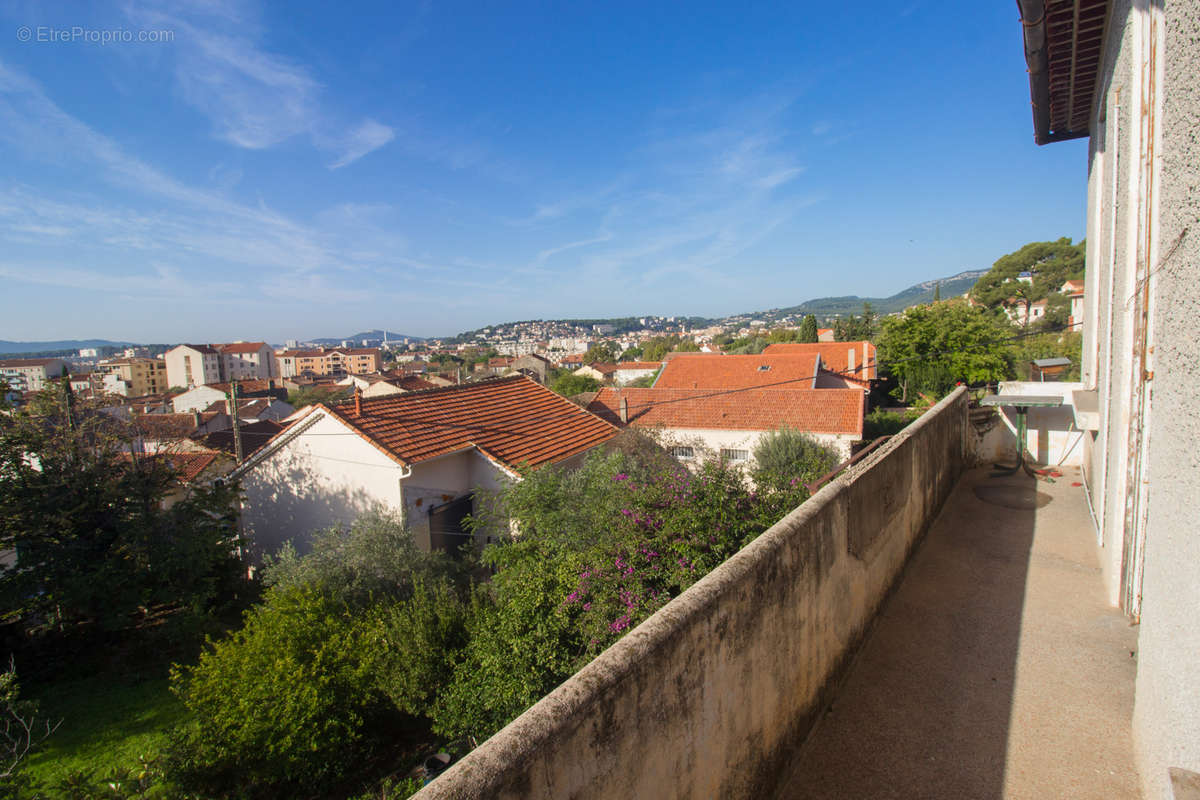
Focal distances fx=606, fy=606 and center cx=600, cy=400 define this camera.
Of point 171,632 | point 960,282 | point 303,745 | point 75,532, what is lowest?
point 171,632

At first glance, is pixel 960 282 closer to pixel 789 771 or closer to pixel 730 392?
pixel 730 392

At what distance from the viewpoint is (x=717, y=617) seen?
8.80 feet

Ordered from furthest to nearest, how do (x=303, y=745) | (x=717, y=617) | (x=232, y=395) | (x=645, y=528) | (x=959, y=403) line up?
(x=232, y=395) → (x=959, y=403) → (x=303, y=745) → (x=645, y=528) → (x=717, y=617)

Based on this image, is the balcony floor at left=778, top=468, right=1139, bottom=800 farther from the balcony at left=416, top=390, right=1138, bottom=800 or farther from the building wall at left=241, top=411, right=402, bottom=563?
the building wall at left=241, top=411, right=402, bottom=563

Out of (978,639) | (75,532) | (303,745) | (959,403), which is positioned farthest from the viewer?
(75,532)

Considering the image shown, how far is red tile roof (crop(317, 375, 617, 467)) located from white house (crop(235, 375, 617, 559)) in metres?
0.03

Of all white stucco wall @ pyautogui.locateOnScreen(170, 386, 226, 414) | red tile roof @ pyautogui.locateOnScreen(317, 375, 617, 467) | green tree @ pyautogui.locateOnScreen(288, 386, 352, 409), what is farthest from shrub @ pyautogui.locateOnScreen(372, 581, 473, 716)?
white stucco wall @ pyautogui.locateOnScreen(170, 386, 226, 414)

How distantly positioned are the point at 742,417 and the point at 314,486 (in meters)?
13.1

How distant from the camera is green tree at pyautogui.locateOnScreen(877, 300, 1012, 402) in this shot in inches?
1105

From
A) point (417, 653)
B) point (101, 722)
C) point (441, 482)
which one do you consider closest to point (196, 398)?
point (441, 482)

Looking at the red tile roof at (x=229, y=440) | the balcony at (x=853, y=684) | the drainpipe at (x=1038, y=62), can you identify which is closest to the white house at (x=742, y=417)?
the drainpipe at (x=1038, y=62)

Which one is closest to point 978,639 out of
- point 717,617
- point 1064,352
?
point 717,617

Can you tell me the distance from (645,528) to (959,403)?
6850mm

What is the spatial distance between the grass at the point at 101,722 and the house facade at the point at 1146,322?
29.2ft
